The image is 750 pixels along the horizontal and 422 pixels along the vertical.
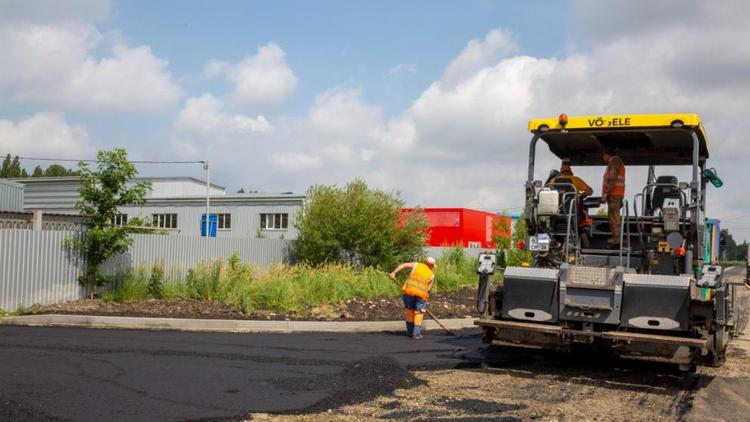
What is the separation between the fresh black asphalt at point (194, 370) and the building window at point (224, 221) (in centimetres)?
2586

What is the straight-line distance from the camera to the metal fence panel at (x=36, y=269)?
48.1 ft

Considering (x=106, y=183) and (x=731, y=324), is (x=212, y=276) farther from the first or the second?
(x=731, y=324)

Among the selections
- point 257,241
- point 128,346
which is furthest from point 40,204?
point 128,346

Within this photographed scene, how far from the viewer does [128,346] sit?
1054cm

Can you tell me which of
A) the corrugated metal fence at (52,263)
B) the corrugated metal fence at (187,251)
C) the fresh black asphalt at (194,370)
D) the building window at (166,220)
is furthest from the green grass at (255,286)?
the building window at (166,220)

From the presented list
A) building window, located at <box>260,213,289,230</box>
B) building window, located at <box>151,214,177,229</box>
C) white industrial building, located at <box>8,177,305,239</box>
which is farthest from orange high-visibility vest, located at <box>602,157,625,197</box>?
building window, located at <box>151,214,177,229</box>

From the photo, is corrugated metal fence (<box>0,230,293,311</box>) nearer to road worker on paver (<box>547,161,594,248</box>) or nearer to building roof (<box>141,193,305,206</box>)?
road worker on paver (<box>547,161,594,248</box>)

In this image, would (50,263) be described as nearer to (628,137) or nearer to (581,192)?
(581,192)

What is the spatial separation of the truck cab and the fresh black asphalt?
5.58ft

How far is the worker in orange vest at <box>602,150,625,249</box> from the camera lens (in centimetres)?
956

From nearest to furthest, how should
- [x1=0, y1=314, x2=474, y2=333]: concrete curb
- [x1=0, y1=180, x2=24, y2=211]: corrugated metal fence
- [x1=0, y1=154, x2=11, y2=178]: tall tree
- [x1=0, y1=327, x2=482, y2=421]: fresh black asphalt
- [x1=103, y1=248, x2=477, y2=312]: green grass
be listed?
[x1=0, y1=327, x2=482, y2=421]: fresh black asphalt < [x1=0, y1=314, x2=474, y2=333]: concrete curb < [x1=103, y1=248, x2=477, y2=312]: green grass < [x1=0, y1=180, x2=24, y2=211]: corrugated metal fence < [x1=0, y1=154, x2=11, y2=178]: tall tree

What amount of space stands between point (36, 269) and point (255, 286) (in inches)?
175

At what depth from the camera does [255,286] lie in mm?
15602

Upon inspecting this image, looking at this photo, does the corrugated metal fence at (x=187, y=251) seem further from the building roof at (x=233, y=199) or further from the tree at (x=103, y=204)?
the building roof at (x=233, y=199)
